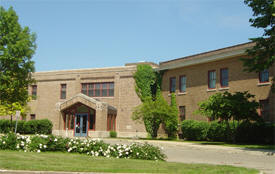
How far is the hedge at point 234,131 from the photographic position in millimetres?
25859

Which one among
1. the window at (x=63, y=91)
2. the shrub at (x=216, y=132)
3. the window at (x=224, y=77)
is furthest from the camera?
the window at (x=63, y=91)

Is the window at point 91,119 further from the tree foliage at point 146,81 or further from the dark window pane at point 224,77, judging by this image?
the dark window pane at point 224,77

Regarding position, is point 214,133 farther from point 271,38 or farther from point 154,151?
point 154,151

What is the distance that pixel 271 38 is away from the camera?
1938cm

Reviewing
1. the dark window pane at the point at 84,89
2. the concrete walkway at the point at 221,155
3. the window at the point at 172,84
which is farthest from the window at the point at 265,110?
the dark window pane at the point at 84,89

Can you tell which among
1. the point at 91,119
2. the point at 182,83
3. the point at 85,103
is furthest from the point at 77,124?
the point at 182,83

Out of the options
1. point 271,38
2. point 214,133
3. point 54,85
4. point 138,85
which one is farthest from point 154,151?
point 54,85

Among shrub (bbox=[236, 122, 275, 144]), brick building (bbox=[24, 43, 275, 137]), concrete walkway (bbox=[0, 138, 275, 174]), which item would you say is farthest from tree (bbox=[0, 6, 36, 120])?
shrub (bbox=[236, 122, 275, 144])

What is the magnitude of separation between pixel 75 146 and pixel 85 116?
25.5 meters

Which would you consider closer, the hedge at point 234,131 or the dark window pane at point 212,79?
the hedge at point 234,131

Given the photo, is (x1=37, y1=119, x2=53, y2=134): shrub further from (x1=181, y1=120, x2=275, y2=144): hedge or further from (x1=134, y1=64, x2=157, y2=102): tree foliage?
(x1=181, y1=120, x2=275, y2=144): hedge

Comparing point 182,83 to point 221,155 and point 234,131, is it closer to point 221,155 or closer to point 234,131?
point 234,131

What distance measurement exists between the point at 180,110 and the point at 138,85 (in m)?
6.46

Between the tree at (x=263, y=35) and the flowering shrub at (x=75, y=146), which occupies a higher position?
the tree at (x=263, y=35)
